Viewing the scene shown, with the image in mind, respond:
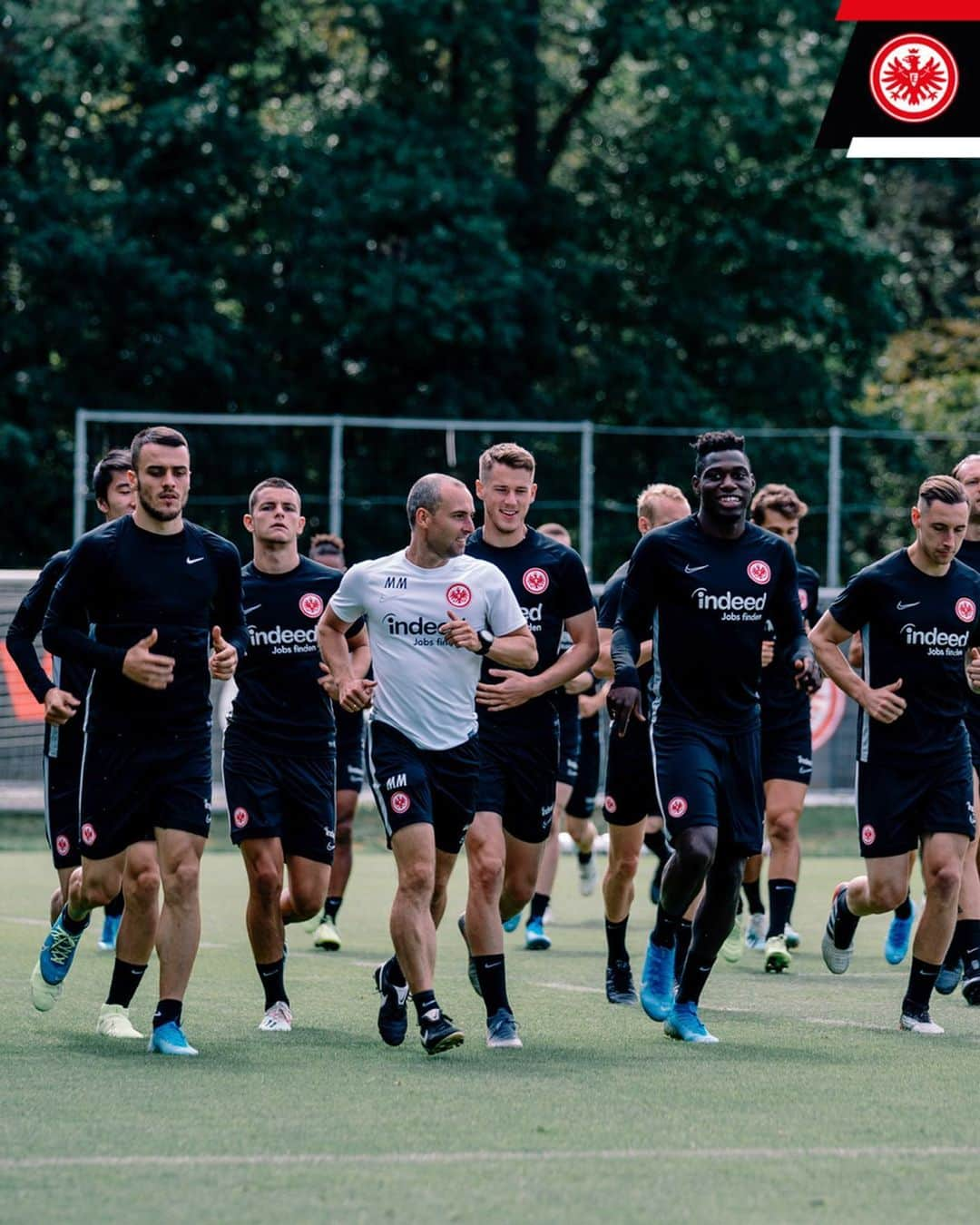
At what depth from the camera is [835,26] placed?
113ft

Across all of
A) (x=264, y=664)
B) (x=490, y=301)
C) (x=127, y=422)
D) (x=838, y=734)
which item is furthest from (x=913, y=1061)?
(x=490, y=301)

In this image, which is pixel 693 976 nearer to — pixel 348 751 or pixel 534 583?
pixel 534 583

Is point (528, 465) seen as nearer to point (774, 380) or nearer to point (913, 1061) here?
point (913, 1061)

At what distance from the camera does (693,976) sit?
29.9 ft

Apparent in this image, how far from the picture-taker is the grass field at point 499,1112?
5.96 meters

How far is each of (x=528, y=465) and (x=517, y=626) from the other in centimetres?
102

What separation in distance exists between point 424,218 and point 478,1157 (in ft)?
85.2

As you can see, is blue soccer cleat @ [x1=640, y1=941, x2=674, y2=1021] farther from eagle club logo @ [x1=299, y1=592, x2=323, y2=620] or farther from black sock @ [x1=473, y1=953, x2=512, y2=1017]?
eagle club logo @ [x1=299, y1=592, x2=323, y2=620]

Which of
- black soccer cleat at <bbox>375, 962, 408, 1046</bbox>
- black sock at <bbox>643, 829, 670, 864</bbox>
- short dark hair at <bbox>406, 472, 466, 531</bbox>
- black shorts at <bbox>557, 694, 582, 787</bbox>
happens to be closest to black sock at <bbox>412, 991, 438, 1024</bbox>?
black soccer cleat at <bbox>375, 962, 408, 1046</bbox>

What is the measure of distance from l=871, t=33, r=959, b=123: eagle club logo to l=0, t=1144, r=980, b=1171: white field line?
19.0ft

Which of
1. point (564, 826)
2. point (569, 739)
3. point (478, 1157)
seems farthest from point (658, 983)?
point (564, 826)

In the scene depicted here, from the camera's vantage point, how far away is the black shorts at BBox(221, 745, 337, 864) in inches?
387

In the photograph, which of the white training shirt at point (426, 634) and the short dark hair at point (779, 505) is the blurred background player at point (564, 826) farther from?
the white training shirt at point (426, 634)

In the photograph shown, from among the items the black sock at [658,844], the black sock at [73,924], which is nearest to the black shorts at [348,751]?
the black sock at [658,844]
